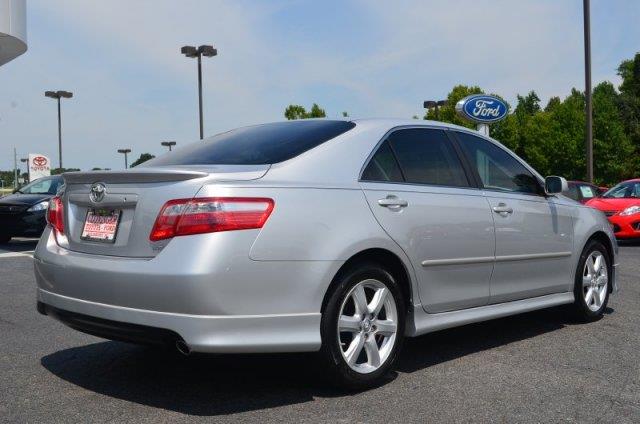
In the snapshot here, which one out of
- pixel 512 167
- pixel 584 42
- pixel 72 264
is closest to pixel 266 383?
pixel 72 264

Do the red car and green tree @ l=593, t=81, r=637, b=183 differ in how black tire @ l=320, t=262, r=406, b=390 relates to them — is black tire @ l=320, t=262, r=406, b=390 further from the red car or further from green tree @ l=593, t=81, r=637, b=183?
green tree @ l=593, t=81, r=637, b=183

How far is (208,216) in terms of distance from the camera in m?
3.34

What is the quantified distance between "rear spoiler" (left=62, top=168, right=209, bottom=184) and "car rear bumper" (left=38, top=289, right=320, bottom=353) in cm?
64

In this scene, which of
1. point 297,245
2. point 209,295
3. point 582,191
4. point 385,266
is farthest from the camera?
point 582,191

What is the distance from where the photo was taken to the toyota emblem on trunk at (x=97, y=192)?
147 inches

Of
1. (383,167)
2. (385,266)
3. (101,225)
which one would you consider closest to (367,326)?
(385,266)

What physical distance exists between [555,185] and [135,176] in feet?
10.6

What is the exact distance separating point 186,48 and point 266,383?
78.9ft

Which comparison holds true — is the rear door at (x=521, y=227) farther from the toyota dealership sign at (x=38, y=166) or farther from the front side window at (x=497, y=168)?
the toyota dealership sign at (x=38, y=166)

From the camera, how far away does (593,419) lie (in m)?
3.40

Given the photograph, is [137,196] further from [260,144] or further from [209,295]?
[260,144]

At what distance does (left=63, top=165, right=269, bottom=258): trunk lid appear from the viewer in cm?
345

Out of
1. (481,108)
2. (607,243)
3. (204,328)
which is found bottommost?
(204,328)

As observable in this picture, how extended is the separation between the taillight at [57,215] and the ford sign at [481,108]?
1347 centimetres
